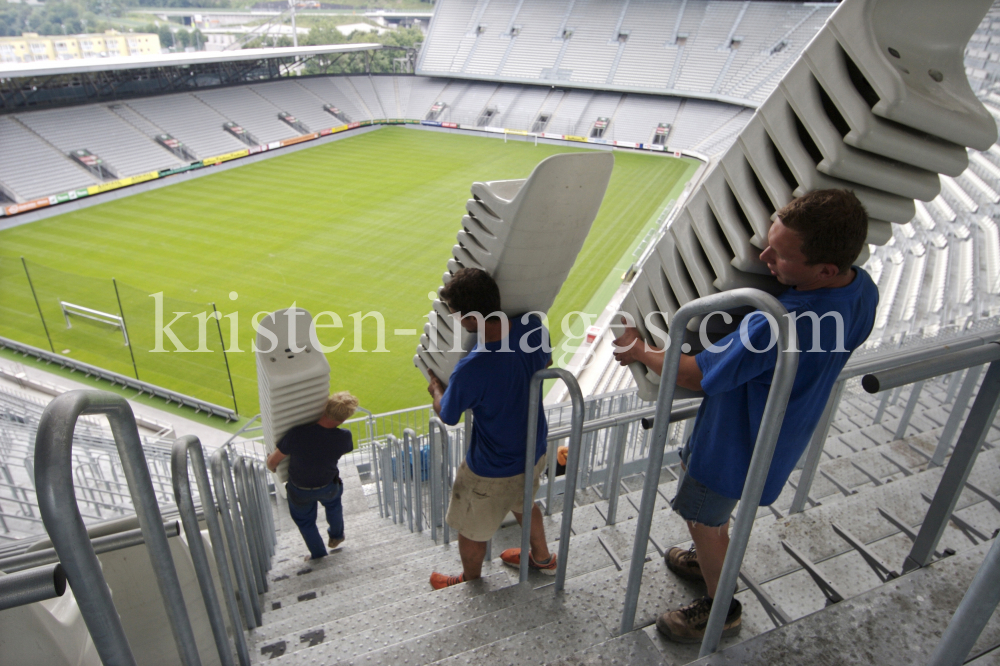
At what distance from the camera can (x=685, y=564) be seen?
7.48ft

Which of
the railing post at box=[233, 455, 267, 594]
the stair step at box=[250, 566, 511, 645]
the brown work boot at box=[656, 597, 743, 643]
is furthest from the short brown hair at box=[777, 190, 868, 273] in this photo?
the railing post at box=[233, 455, 267, 594]

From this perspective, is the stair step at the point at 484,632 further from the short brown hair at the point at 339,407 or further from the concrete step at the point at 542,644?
the short brown hair at the point at 339,407

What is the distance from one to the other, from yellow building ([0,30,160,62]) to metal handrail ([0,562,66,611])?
5446 cm

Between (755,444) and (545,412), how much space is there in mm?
4392

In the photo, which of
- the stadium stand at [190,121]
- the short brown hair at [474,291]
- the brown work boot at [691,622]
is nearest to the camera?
the brown work boot at [691,622]

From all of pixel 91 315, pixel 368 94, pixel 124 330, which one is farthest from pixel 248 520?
pixel 368 94

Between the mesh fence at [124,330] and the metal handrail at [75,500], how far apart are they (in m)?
9.89

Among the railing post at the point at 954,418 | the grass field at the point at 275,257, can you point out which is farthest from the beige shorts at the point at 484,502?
the grass field at the point at 275,257

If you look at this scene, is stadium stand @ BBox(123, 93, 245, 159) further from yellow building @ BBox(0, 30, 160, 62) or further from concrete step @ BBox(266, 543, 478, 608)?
concrete step @ BBox(266, 543, 478, 608)

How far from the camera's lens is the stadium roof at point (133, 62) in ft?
70.3

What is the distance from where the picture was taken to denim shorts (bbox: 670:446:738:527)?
79.2 inches

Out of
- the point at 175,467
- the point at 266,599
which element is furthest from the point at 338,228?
the point at 175,467

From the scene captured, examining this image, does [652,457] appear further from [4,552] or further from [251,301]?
[251,301]

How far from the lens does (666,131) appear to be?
102ft
